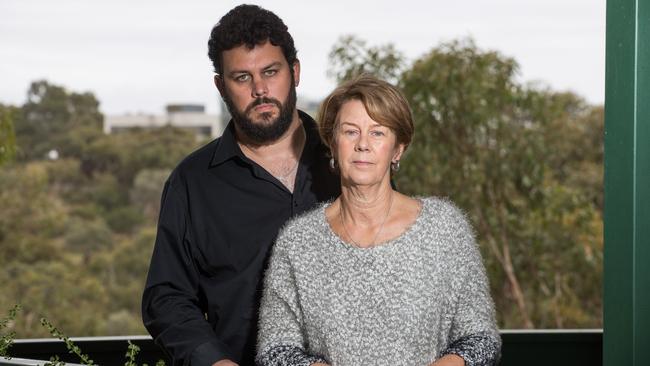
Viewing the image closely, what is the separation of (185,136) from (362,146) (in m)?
13.7

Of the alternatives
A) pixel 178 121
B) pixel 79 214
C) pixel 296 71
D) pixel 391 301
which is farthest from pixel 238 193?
pixel 178 121

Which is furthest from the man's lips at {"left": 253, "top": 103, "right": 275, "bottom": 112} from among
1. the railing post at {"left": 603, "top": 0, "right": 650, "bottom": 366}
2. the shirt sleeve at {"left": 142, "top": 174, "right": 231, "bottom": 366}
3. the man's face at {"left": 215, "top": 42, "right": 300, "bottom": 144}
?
the railing post at {"left": 603, "top": 0, "right": 650, "bottom": 366}

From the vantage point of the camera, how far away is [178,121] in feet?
52.4

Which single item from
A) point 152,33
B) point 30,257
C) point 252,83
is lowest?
point 30,257

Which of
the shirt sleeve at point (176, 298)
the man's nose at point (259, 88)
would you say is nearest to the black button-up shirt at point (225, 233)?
the shirt sleeve at point (176, 298)

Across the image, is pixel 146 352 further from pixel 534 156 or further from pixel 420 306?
pixel 534 156

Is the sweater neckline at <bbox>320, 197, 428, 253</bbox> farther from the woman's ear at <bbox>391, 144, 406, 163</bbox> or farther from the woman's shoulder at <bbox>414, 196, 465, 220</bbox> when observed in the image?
the woman's ear at <bbox>391, 144, 406, 163</bbox>

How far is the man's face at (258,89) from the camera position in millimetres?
2686

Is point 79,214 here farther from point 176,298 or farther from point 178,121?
point 176,298

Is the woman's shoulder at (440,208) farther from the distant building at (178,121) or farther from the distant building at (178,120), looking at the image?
the distant building at (178,121)

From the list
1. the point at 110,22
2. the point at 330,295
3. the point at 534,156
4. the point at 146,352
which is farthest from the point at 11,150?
the point at 110,22

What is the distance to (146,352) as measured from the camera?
4.01 m

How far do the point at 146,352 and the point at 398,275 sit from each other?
1952mm

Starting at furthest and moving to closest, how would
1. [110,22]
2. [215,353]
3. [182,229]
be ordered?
[110,22] → [182,229] → [215,353]
